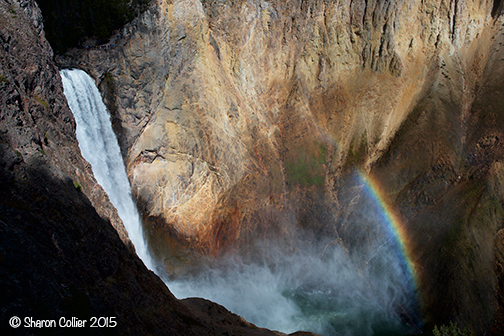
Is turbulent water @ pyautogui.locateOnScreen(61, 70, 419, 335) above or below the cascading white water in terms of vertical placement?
below

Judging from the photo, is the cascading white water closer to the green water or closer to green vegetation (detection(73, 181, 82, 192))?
green vegetation (detection(73, 181, 82, 192))

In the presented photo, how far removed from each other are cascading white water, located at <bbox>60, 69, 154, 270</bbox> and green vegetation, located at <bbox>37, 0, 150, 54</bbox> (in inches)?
133

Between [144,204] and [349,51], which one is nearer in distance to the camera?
[144,204]

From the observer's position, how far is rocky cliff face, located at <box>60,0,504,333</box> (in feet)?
59.7

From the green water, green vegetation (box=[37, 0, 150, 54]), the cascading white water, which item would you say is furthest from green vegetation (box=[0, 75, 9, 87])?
the green water

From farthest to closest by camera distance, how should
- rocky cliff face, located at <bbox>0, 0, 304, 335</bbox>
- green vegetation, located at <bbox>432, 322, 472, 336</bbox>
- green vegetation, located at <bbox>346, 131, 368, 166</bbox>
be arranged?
green vegetation, located at <bbox>346, 131, 368, 166</bbox> → green vegetation, located at <bbox>432, 322, 472, 336</bbox> → rocky cliff face, located at <bbox>0, 0, 304, 335</bbox>

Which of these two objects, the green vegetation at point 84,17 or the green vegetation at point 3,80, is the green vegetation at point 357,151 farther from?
the green vegetation at point 3,80

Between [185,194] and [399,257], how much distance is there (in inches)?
541

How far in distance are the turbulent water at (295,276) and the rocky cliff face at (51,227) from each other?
524 centimetres

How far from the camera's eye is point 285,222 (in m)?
22.1

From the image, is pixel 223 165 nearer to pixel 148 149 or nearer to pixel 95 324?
pixel 148 149

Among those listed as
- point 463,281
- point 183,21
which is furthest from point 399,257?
point 183,21

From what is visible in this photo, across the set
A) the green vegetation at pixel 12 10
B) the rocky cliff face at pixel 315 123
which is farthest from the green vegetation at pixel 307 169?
the green vegetation at pixel 12 10

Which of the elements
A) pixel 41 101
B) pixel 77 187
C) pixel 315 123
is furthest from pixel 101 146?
pixel 315 123
